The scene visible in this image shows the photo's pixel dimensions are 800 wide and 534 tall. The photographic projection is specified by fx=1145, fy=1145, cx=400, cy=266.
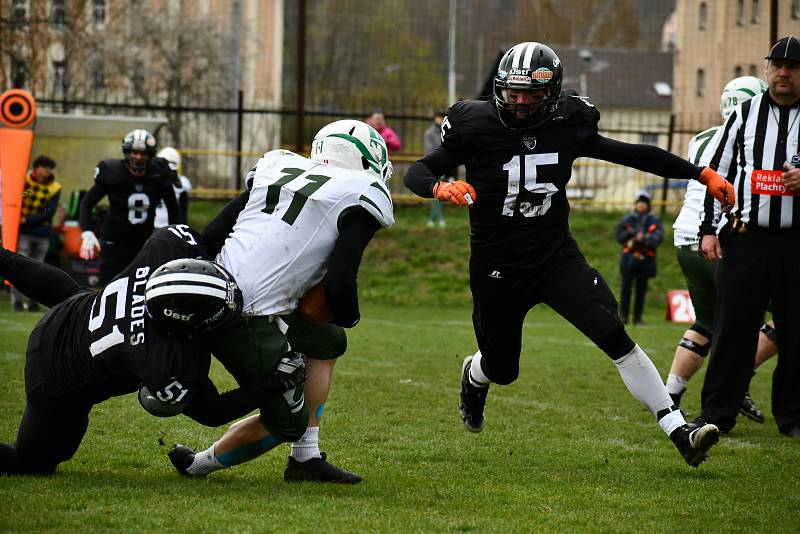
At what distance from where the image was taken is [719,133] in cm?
592

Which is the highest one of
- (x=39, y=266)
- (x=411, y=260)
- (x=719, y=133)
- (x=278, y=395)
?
(x=719, y=133)

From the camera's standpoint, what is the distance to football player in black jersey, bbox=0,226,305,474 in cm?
387

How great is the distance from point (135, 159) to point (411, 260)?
24.9 feet

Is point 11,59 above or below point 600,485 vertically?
above

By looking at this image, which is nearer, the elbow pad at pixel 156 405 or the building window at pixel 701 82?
the elbow pad at pixel 156 405

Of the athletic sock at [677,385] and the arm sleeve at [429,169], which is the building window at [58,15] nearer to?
the athletic sock at [677,385]

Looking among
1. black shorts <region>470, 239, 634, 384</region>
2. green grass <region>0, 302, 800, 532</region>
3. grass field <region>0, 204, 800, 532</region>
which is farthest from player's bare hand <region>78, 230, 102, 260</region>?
black shorts <region>470, 239, 634, 384</region>

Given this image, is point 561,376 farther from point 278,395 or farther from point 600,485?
point 278,395

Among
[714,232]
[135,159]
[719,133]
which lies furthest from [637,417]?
[135,159]

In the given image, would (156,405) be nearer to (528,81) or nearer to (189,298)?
(189,298)

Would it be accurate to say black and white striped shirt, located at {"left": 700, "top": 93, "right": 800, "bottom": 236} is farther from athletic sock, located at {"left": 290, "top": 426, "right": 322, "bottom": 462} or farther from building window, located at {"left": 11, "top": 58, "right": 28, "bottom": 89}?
building window, located at {"left": 11, "top": 58, "right": 28, "bottom": 89}

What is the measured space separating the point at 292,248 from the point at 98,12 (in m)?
23.6

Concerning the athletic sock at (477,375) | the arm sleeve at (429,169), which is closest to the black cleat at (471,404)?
the athletic sock at (477,375)

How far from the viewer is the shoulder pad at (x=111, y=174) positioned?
9133 millimetres
